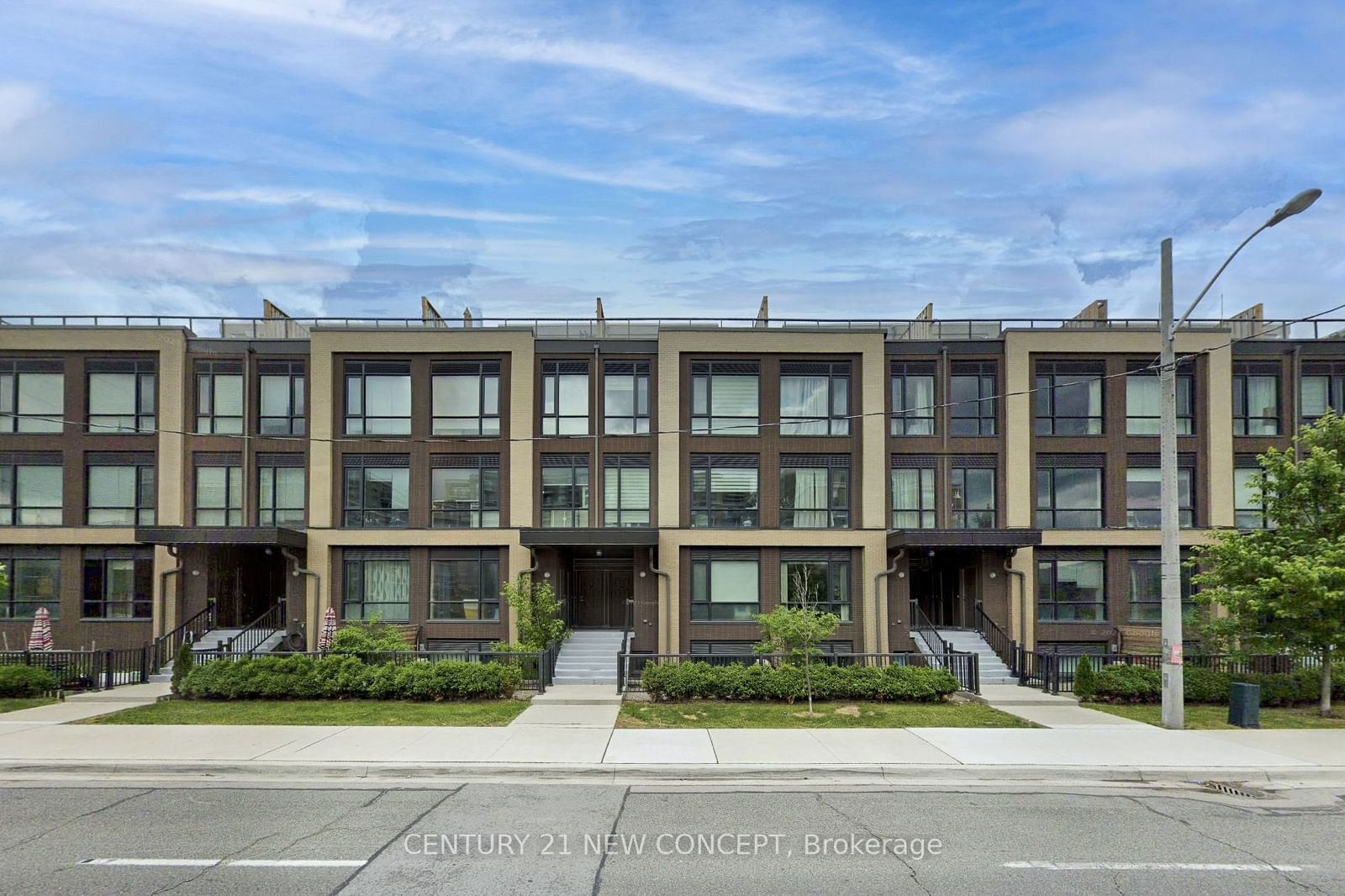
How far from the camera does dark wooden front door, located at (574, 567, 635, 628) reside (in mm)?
29109

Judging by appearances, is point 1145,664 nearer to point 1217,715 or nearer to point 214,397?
point 1217,715

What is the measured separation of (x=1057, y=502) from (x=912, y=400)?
5299 millimetres

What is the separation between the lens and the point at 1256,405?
91.7 ft

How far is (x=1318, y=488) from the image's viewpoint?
1831 centimetres

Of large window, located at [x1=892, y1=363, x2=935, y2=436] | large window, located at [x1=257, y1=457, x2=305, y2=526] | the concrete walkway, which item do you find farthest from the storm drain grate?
large window, located at [x1=257, y1=457, x2=305, y2=526]

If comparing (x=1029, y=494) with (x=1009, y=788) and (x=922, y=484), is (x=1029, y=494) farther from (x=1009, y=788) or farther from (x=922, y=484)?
(x=1009, y=788)

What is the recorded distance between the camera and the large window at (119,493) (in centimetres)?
2752

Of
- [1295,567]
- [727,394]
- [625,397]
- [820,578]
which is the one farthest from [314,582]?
[1295,567]

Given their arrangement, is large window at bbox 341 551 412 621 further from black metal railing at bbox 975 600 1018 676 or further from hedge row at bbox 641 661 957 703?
black metal railing at bbox 975 600 1018 676

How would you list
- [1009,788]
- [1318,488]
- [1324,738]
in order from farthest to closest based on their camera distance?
[1318,488] → [1324,738] → [1009,788]

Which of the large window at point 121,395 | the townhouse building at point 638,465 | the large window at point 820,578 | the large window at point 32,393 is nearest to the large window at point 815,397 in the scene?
the townhouse building at point 638,465

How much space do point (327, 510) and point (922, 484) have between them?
58.4 ft

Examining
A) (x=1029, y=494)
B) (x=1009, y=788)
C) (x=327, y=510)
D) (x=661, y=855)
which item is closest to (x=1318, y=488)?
(x=1029, y=494)

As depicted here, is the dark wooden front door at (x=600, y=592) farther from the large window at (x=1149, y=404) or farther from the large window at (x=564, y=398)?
the large window at (x=1149, y=404)
